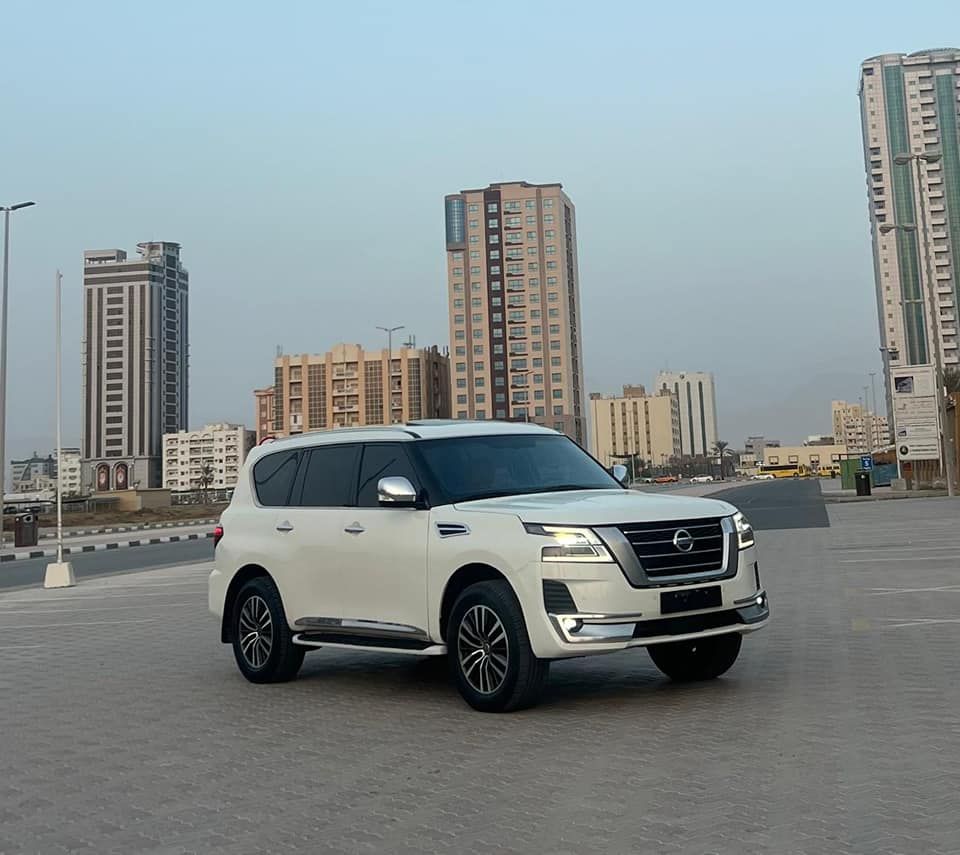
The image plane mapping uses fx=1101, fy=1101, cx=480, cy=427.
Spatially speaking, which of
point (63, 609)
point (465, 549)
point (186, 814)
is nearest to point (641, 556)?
point (465, 549)

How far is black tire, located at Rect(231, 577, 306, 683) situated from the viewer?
332 inches

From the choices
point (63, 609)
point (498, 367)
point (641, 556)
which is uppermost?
point (498, 367)

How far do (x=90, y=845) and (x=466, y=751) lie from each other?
6.79 feet

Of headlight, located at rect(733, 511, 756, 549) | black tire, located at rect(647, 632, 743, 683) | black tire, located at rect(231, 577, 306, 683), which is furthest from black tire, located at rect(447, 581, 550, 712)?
black tire, located at rect(231, 577, 306, 683)

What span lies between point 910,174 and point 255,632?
143 meters

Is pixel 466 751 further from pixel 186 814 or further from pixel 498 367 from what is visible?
pixel 498 367

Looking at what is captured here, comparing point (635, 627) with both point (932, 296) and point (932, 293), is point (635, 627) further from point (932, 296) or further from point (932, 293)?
point (932, 296)

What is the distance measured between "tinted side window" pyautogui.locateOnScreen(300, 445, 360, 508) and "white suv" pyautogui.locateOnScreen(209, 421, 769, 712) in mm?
14

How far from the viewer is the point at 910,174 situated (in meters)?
136

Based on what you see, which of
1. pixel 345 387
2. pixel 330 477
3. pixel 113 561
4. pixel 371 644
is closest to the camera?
pixel 371 644

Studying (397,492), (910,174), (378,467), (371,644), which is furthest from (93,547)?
(910,174)

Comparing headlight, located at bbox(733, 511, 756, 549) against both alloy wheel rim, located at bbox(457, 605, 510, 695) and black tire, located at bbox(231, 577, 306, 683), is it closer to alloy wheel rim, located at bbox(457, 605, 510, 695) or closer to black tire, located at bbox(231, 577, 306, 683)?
alloy wheel rim, located at bbox(457, 605, 510, 695)

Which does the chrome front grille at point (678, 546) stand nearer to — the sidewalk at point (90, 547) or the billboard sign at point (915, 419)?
the sidewalk at point (90, 547)

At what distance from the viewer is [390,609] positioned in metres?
7.52
